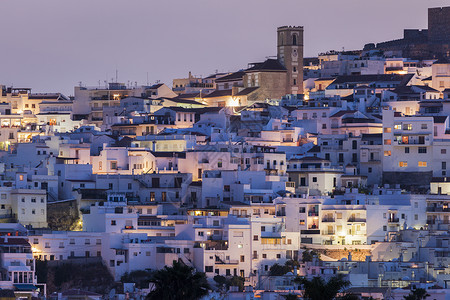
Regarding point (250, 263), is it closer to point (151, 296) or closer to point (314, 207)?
point (314, 207)

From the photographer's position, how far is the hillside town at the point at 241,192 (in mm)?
59344

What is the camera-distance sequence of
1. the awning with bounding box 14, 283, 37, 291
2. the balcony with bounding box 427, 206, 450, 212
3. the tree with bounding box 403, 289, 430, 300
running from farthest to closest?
the balcony with bounding box 427, 206, 450, 212 → the awning with bounding box 14, 283, 37, 291 → the tree with bounding box 403, 289, 430, 300

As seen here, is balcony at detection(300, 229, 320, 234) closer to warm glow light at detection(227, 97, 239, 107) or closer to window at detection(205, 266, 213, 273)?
window at detection(205, 266, 213, 273)

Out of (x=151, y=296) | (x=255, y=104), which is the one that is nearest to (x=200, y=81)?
(x=255, y=104)

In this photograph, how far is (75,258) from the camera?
61719 mm

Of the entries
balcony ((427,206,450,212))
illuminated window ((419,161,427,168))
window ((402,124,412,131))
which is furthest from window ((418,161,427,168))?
balcony ((427,206,450,212))

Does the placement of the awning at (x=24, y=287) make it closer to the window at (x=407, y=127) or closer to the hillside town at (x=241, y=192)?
the hillside town at (x=241, y=192)

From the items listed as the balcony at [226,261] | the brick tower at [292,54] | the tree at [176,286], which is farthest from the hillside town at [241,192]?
the tree at [176,286]

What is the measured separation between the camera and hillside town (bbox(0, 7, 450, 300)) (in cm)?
5934

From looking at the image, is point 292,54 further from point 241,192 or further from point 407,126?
point 241,192

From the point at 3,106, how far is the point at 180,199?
24.3 meters

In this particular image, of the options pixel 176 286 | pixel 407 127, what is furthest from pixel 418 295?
pixel 407 127

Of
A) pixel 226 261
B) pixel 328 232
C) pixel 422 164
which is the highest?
pixel 422 164

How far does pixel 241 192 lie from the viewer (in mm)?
65812
